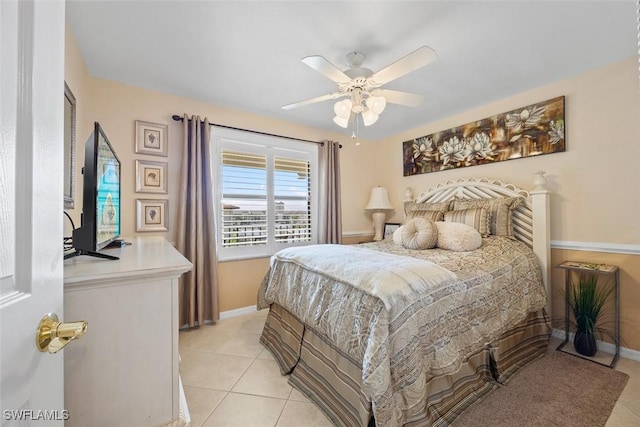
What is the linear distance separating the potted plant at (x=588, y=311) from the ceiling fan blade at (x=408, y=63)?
89.8 inches

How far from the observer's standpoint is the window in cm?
293

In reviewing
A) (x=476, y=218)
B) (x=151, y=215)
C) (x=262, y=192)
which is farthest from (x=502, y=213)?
(x=151, y=215)

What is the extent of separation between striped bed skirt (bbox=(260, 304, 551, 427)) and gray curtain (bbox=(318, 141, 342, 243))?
1.49 metres

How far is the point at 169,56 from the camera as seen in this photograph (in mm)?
1987

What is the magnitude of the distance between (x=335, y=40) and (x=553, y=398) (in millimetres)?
2786

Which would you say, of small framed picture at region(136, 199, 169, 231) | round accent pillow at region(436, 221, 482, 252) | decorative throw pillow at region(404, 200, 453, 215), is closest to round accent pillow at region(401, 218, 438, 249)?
round accent pillow at region(436, 221, 482, 252)

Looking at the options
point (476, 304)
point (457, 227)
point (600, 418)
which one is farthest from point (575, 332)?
point (476, 304)

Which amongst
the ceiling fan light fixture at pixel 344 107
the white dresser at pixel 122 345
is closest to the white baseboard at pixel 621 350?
the ceiling fan light fixture at pixel 344 107

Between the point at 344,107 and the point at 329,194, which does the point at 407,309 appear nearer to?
the point at 344,107

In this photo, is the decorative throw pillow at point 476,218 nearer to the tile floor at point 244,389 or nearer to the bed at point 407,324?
the bed at point 407,324

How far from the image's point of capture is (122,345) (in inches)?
33.2

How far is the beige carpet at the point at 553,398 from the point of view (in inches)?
55.5

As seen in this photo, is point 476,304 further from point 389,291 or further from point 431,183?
A: point 431,183

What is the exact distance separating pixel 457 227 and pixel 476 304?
87cm
